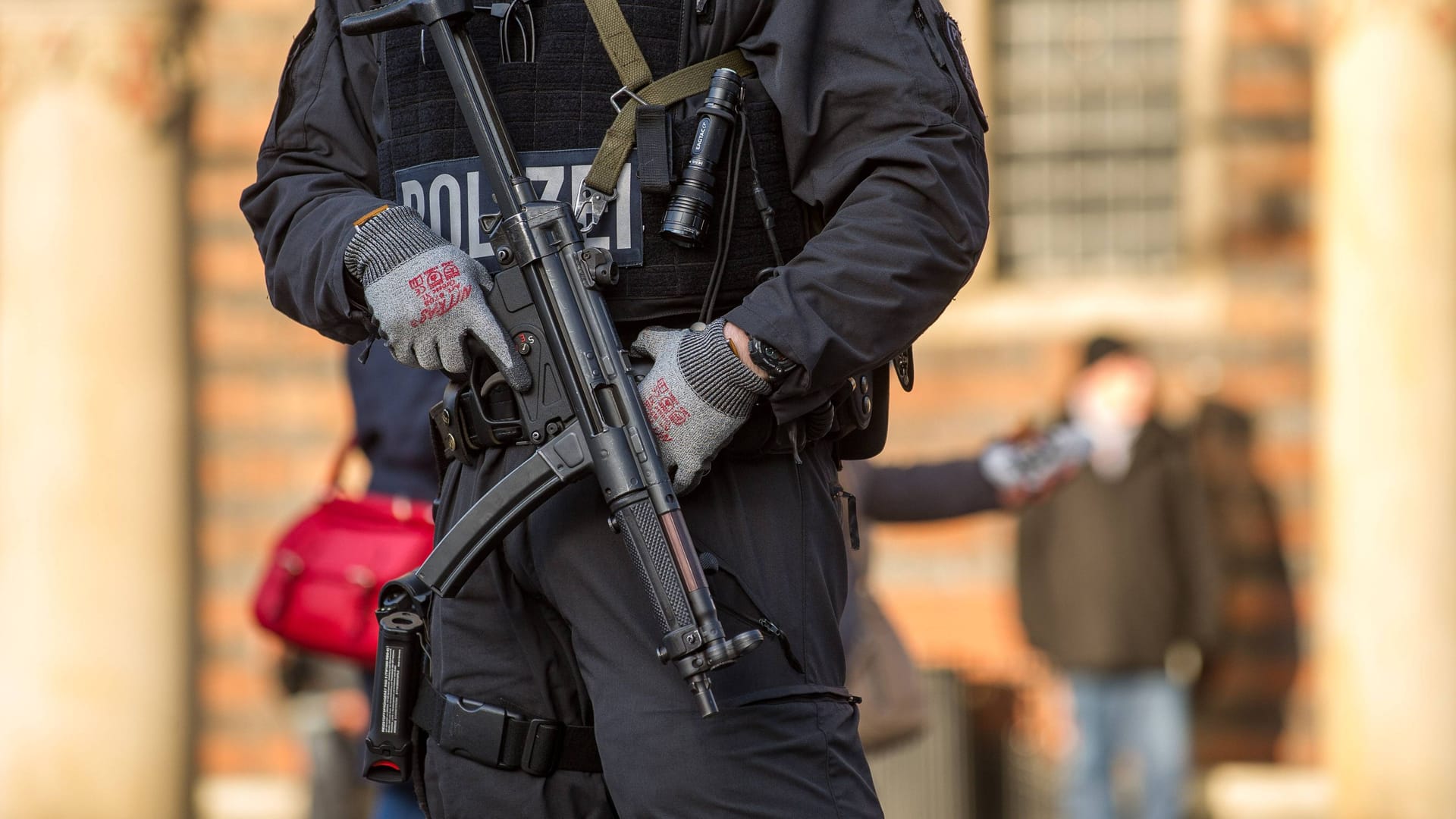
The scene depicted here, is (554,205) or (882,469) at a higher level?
(554,205)

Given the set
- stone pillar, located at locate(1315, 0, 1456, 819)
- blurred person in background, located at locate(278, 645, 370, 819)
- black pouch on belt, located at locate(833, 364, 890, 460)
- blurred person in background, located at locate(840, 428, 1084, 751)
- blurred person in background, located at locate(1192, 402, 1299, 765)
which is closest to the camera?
black pouch on belt, located at locate(833, 364, 890, 460)

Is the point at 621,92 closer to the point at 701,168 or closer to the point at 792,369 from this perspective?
the point at 701,168

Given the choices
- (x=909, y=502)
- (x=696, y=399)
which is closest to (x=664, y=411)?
(x=696, y=399)

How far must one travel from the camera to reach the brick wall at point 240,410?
24.7 feet

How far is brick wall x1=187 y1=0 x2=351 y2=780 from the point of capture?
24.7 ft

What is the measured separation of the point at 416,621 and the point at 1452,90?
5550 millimetres

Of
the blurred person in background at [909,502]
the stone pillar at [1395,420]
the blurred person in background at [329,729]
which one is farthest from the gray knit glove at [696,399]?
the stone pillar at [1395,420]

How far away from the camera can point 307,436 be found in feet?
25.0

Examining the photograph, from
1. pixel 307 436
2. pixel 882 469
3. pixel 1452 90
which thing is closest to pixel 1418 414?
pixel 1452 90

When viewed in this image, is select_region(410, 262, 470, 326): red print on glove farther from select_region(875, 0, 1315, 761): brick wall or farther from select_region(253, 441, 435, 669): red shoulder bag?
select_region(875, 0, 1315, 761): brick wall

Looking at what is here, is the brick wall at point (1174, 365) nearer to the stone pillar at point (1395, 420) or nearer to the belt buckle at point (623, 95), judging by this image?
the stone pillar at point (1395, 420)

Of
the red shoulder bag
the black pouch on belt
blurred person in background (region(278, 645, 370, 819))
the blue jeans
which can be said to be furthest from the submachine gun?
the blue jeans

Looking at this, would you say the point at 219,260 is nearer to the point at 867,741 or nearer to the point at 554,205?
the point at 867,741

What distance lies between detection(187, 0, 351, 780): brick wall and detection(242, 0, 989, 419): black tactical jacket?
540cm
